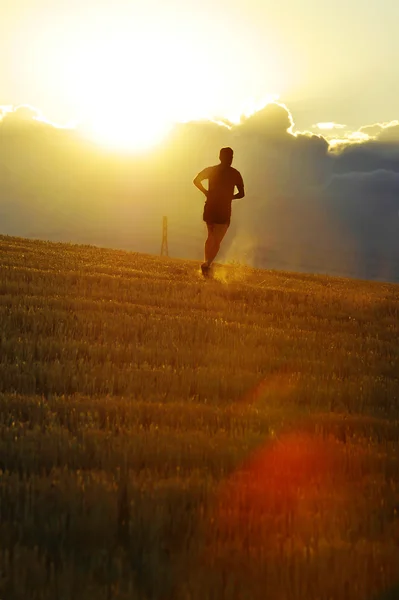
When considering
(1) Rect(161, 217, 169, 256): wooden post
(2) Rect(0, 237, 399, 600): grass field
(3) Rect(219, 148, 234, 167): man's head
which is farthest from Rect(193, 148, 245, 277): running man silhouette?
(1) Rect(161, 217, 169, 256): wooden post

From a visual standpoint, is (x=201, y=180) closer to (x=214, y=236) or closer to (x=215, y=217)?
(x=215, y=217)

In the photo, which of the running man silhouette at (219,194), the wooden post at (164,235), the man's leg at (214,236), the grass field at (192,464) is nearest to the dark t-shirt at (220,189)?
the running man silhouette at (219,194)

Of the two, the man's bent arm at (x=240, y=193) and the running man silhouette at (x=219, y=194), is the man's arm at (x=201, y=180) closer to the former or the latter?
the running man silhouette at (x=219, y=194)

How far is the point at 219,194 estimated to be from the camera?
13344mm

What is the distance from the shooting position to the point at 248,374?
17.5 feet

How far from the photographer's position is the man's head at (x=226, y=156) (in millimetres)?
13062

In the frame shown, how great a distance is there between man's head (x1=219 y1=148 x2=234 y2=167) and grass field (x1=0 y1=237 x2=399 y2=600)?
670 cm

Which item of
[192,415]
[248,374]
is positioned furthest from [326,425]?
[248,374]

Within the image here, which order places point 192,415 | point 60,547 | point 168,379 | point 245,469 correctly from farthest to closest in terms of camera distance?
point 168,379 < point 192,415 < point 245,469 < point 60,547

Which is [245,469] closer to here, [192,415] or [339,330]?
[192,415]

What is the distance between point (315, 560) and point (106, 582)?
2.45 feet

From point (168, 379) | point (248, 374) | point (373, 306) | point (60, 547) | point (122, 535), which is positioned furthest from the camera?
point (373, 306)

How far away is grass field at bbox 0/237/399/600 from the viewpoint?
2.38 meters

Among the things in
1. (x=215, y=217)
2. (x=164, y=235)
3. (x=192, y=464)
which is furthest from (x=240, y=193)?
(x=164, y=235)
